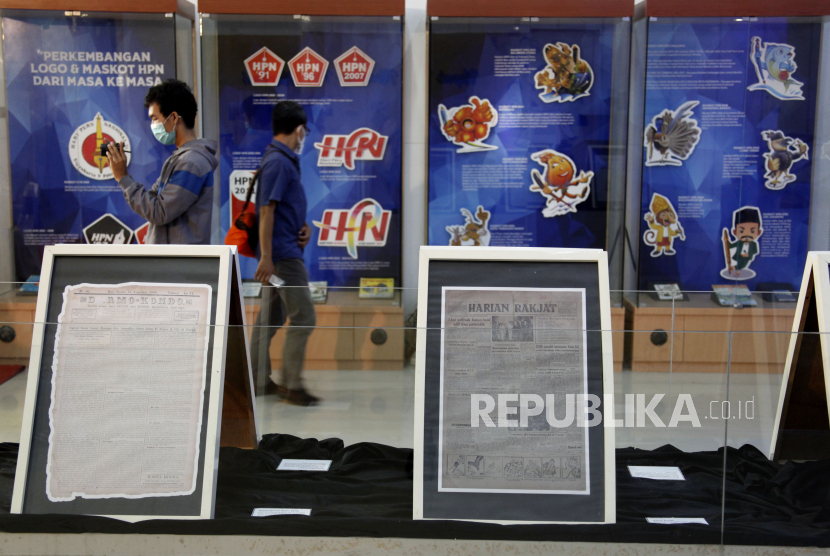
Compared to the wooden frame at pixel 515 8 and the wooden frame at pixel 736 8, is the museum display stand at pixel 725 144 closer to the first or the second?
the wooden frame at pixel 736 8

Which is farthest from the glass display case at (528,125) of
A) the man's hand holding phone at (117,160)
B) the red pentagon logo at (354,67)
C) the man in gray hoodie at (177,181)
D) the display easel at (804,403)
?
the display easel at (804,403)

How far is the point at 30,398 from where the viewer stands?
1.80m

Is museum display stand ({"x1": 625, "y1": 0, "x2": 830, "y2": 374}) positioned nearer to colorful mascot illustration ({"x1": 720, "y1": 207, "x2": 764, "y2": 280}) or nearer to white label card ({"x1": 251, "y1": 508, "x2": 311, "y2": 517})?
colorful mascot illustration ({"x1": 720, "y1": 207, "x2": 764, "y2": 280})

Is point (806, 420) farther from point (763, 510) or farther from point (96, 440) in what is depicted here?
point (96, 440)

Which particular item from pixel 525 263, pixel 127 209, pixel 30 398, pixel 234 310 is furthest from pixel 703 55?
pixel 30 398

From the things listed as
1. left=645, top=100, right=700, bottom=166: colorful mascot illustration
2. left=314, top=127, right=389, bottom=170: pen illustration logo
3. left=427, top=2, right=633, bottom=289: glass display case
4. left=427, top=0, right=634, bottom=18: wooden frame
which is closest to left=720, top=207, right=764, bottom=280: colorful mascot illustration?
left=645, top=100, right=700, bottom=166: colorful mascot illustration

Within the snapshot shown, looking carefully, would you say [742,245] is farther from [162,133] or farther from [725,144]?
[162,133]

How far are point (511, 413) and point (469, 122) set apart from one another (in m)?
2.67

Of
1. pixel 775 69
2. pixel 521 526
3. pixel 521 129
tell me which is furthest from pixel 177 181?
pixel 775 69

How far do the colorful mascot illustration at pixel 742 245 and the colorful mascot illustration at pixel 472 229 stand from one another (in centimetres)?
141

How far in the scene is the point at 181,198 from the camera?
252cm

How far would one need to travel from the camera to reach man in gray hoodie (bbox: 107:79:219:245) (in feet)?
8.27

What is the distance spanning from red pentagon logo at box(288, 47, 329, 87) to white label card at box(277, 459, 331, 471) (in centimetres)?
268

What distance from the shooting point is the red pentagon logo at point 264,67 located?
157 inches
